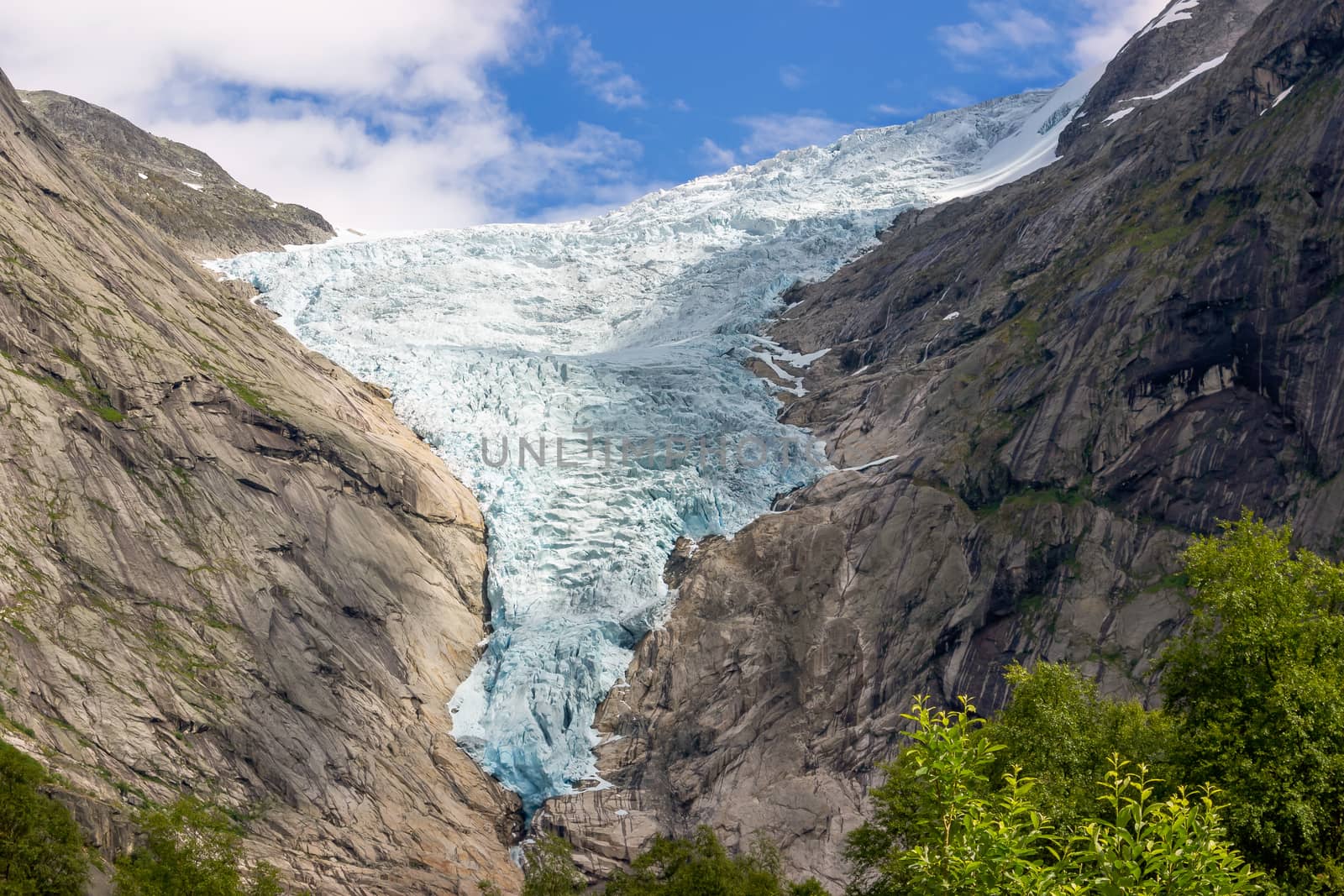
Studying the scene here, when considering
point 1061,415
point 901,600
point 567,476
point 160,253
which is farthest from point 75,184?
point 1061,415

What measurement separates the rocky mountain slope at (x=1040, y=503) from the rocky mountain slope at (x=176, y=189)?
179 feet

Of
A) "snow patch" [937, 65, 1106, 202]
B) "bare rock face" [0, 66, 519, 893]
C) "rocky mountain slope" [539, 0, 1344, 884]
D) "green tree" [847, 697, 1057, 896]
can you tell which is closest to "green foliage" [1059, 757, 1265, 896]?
"green tree" [847, 697, 1057, 896]

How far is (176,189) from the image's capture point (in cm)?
10181

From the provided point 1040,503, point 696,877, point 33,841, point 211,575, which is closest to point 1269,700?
point 696,877

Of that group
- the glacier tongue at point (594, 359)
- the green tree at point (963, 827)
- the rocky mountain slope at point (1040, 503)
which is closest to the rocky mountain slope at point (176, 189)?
the glacier tongue at point (594, 359)

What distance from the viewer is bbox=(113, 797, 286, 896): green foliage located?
1344 inches

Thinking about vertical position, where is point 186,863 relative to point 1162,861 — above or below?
above

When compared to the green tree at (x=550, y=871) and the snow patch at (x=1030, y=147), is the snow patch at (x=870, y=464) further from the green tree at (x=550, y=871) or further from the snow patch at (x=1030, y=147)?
the snow patch at (x=1030, y=147)

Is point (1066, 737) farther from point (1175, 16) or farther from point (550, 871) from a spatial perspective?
point (1175, 16)

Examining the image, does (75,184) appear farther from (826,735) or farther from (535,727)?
(826,735)

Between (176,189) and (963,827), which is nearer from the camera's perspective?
(963,827)

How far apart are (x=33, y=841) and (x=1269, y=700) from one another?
97.1 feet

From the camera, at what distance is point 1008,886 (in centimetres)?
1491

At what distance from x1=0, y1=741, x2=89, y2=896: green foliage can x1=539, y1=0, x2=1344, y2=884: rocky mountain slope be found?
837 inches
